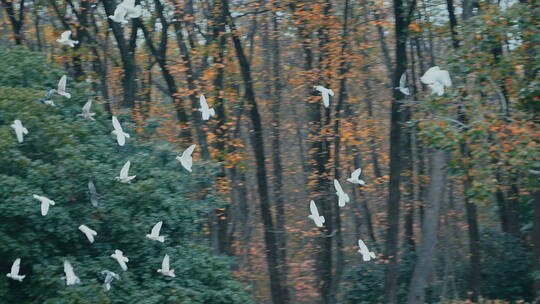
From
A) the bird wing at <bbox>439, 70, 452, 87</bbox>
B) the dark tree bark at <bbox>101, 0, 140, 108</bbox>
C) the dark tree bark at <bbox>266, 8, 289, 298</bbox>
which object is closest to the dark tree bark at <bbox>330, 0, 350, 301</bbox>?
the dark tree bark at <bbox>266, 8, 289, 298</bbox>

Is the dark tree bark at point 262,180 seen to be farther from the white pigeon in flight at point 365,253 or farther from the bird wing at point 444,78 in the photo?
the bird wing at point 444,78

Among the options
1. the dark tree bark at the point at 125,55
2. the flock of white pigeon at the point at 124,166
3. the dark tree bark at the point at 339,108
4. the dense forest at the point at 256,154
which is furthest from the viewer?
the dark tree bark at the point at 339,108

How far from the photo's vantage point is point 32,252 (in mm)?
7367

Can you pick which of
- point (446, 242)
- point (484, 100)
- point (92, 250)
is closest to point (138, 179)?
point (92, 250)

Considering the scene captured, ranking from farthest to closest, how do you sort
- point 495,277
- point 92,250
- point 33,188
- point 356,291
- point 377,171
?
1. point 377,171
2. point 356,291
3. point 495,277
4. point 92,250
5. point 33,188

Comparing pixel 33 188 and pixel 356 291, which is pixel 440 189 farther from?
pixel 33 188

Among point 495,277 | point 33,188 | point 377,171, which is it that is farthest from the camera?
point 377,171

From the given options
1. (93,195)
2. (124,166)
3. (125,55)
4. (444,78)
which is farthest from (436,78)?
(125,55)

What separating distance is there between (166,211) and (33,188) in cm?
184

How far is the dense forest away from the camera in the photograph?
760 cm

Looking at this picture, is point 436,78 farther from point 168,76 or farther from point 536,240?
point 168,76

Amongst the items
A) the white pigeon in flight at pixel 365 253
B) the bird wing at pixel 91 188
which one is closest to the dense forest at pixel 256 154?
the bird wing at pixel 91 188

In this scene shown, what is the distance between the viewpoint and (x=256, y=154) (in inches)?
526

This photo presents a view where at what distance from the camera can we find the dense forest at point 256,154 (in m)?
7.60
